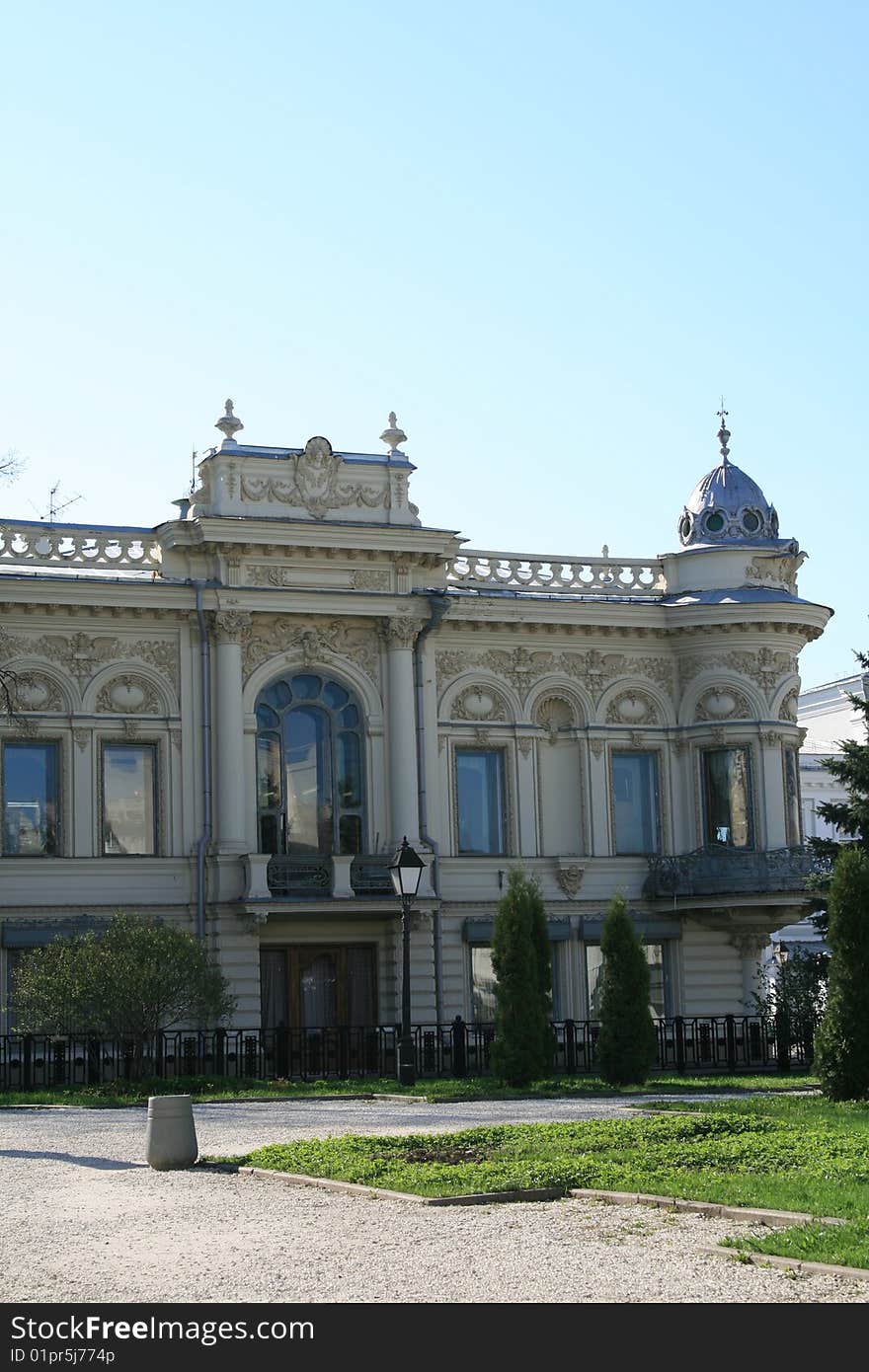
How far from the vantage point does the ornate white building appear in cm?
3928

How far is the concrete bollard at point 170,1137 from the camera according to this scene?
19234 millimetres

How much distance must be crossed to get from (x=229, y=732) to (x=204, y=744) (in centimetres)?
54

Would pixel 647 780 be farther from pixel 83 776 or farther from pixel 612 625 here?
pixel 83 776

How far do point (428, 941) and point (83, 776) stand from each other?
747 centimetres

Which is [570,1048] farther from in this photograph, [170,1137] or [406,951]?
[170,1137]

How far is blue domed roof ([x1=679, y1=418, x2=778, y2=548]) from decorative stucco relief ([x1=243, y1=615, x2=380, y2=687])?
8.31 metres

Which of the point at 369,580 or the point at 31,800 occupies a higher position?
the point at 369,580

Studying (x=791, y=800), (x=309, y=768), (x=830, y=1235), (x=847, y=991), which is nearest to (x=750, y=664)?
(x=791, y=800)

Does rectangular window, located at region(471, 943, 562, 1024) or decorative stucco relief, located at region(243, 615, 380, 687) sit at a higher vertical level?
decorative stucco relief, located at region(243, 615, 380, 687)

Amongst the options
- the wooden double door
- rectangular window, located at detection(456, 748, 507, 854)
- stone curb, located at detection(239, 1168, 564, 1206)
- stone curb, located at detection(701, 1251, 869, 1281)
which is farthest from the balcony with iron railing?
stone curb, located at detection(701, 1251, 869, 1281)

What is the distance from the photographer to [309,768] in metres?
41.2

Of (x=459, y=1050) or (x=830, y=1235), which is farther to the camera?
(x=459, y=1050)

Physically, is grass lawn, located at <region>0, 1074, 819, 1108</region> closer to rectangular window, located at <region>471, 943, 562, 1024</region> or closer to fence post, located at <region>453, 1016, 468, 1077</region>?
fence post, located at <region>453, 1016, 468, 1077</region>

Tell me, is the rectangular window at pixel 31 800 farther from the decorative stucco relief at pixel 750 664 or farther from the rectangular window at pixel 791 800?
the rectangular window at pixel 791 800
